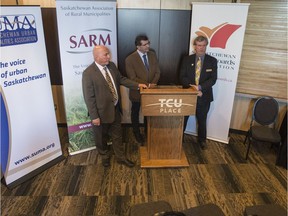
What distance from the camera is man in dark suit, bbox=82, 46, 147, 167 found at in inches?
123

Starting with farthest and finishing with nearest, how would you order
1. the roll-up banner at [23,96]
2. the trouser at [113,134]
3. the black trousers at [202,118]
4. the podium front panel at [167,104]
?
the black trousers at [202,118], the trouser at [113,134], the podium front panel at [167,104], the roll-up banner at [23,96]

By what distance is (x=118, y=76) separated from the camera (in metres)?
3.44

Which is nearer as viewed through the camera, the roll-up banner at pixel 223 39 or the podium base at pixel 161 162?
the podium base at pixel 161 162

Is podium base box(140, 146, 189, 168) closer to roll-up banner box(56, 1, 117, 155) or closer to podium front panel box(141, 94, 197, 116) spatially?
podium front panel box(141, 94, 197, 116)

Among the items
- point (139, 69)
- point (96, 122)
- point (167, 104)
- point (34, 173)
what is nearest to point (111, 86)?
point (96, 122)

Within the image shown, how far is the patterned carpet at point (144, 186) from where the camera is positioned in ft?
9.52

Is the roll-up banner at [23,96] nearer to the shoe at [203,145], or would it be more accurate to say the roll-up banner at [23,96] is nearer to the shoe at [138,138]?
the shoe at [138,138]

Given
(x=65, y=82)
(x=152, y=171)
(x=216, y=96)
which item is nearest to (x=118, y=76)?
(x=65, y=82)

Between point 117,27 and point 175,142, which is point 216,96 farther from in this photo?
point 117,27

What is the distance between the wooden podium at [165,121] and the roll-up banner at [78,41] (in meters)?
1.06

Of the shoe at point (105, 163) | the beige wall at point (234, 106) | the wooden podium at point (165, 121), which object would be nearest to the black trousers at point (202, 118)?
the wooden podium at point (165, 121)

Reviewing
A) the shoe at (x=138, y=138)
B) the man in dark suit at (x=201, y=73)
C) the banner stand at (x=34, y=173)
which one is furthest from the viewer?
the shoe at (x=138, y=138)

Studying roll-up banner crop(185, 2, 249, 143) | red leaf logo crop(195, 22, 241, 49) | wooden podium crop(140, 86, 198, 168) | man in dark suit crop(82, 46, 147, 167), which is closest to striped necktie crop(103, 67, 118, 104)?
man in dark suit crop(82, 46, 147, 167)

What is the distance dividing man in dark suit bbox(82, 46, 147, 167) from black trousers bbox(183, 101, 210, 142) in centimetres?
113
